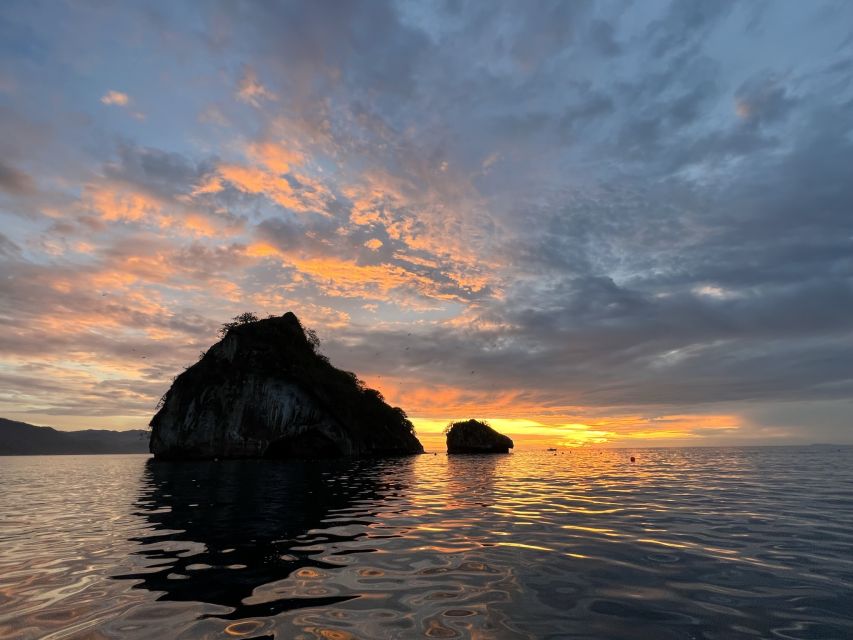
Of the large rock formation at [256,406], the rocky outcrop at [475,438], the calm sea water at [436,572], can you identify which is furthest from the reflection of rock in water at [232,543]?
the rocky outcrop at [475,438]

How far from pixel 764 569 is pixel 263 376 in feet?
261

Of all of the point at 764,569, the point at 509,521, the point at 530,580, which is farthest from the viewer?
the point at 509,521

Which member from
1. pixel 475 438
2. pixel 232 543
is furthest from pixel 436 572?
pixel 475 438

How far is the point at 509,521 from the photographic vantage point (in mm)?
14883

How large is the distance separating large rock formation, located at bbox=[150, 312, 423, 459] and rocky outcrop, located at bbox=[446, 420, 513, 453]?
38158mm

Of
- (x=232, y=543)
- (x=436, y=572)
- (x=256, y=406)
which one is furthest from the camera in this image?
(x=256, y=406)

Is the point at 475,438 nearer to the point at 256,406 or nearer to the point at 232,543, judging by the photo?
the point at 256,406

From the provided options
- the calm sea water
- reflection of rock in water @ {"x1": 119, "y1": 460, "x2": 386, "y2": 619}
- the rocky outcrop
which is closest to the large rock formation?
the rocky outcrop

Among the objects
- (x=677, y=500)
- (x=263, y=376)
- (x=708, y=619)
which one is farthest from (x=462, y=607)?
(x=263, y=376)

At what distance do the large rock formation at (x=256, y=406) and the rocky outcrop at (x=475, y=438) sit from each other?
3816cm

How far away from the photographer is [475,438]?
4754 inches

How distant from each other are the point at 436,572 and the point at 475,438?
115 meters

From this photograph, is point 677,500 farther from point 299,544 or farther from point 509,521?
point 299,544

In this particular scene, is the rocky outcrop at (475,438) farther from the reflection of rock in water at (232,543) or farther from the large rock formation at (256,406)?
the reflection of rock in water at (232,543)
